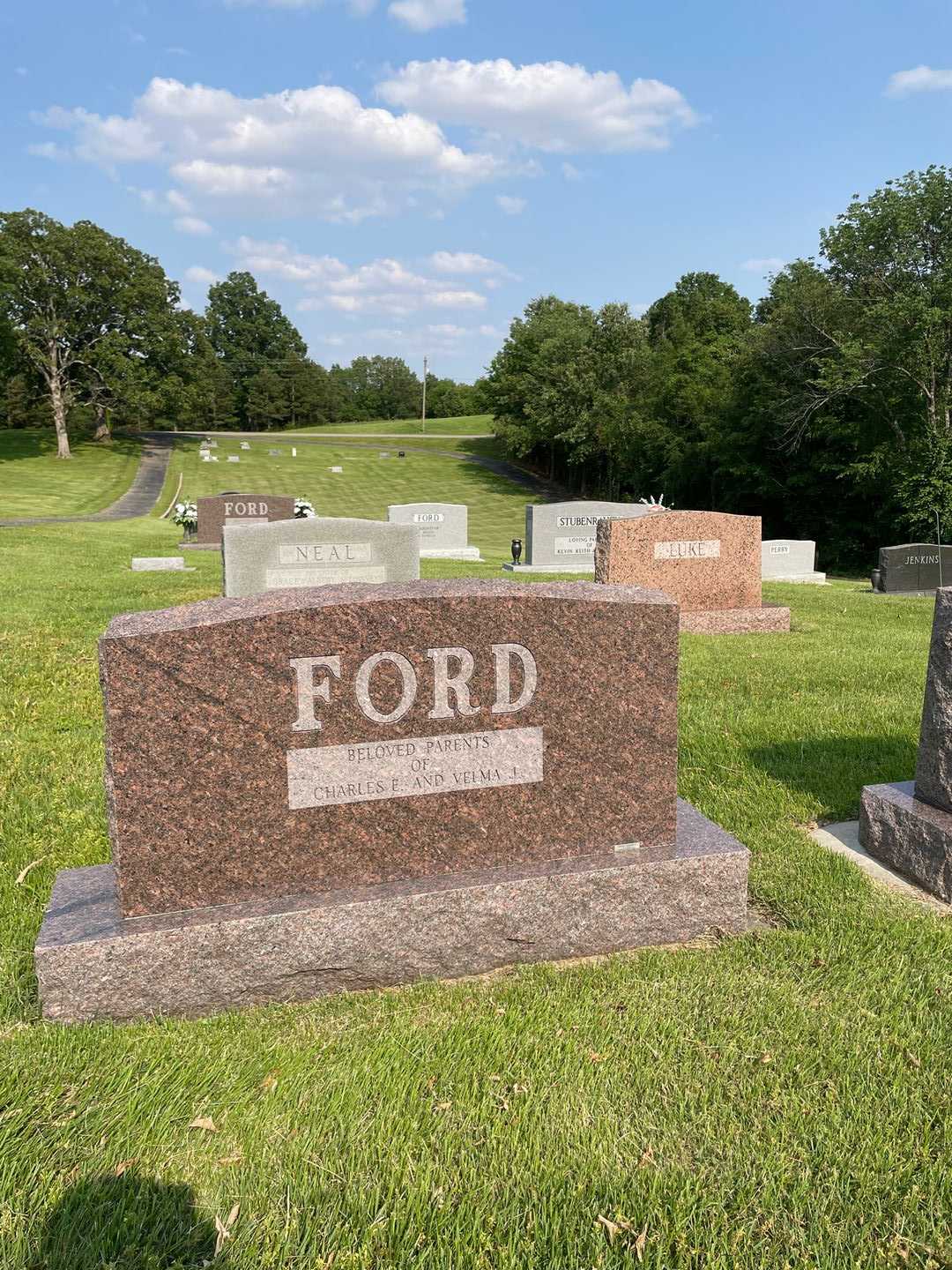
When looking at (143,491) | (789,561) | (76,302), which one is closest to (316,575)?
(789,561)

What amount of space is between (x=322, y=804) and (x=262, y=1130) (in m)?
1.10

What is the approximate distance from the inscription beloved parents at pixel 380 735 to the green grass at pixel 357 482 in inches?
1233

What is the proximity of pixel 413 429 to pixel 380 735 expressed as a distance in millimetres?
77687

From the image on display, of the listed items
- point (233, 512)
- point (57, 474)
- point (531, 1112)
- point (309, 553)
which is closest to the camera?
point (531, 1112)

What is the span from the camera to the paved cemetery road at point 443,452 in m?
54.4

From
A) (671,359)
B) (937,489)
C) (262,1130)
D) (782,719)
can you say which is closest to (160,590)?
(782,719)

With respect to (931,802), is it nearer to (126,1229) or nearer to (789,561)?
(126,1229)

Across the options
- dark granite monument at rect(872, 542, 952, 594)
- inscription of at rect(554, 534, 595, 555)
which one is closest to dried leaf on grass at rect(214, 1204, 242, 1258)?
dark granite monument at rect(872, 542, 952, 594)

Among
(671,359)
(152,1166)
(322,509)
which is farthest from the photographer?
(671,359)

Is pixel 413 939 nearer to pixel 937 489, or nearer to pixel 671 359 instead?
pixel 937 489

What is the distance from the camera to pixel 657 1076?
2.61 metres

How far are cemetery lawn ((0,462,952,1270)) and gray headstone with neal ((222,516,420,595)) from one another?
5653 millimetres

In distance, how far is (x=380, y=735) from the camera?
3205mm

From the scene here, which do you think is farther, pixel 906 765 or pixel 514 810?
pixel 906 765
